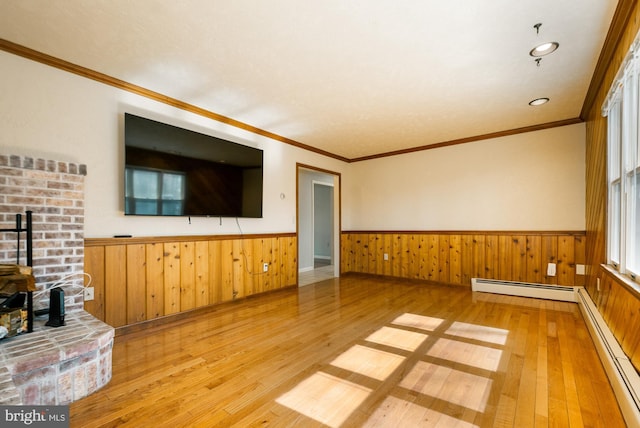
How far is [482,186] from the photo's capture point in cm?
452

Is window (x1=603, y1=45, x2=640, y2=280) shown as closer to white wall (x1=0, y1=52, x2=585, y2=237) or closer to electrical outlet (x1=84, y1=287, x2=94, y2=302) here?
white wall (x1=0, y1=52, x2=585, y2=237)

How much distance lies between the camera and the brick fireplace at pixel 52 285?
62.1 inches

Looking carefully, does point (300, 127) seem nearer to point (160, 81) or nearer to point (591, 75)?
point (160, 81)

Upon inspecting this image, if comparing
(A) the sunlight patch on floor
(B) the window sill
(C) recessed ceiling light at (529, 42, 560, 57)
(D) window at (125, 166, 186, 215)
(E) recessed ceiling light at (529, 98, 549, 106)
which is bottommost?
(A) the sunlight patch on floor

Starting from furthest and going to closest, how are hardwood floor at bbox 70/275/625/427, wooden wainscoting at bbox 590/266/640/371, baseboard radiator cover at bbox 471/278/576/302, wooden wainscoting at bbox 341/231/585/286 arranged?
wooden wainscoting at bbox 341/231/585/286 < baseboard radiator cover at bbox 471/278/576/302 < wooden wainscoting at bbox 590/266/640/371 < hardwood floor at bbox 70/275/625/427

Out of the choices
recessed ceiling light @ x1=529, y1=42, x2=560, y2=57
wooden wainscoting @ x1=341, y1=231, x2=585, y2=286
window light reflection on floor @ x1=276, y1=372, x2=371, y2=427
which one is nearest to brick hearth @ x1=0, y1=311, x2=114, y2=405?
window light reflection on floor @ x1=276, y1=372, x2=371, y2=427

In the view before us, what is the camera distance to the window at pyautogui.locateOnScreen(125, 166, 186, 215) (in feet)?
8.94

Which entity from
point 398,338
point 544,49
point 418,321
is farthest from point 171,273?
point 544,49

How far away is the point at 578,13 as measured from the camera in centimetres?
185

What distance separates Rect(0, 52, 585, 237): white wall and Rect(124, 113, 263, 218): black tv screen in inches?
6.2

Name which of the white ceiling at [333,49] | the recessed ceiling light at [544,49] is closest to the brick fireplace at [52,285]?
the white ceiling at [333,49]

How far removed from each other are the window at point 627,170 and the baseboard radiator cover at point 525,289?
60.7 inches

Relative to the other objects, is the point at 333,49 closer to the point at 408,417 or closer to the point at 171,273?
the point at 408,417

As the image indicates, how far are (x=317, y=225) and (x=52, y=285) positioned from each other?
242 inches
